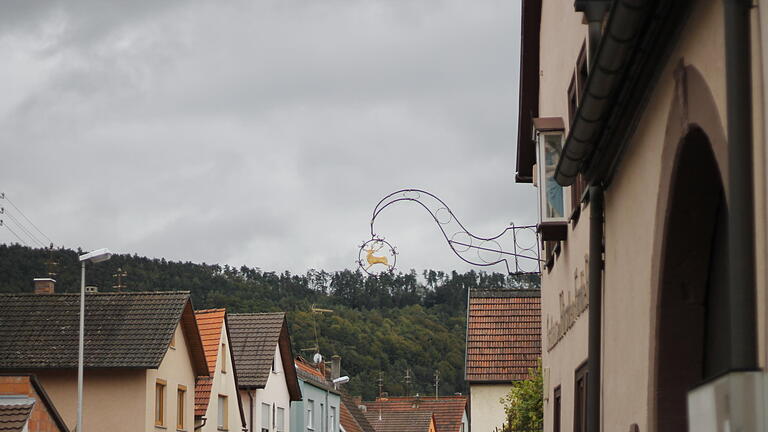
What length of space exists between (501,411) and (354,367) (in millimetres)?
52763

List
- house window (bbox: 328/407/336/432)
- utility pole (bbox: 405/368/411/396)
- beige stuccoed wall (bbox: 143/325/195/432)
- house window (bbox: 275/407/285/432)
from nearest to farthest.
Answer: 1. beige stuccoed wall (bbox: 143/325/195/432)
2. house window (bbox: 275/407/285/432)
3. house window (bbox: 328/407/336/432)
4. utility pole (bbox: 405/368/411/396)

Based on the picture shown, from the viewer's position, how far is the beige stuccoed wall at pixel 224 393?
41.3m

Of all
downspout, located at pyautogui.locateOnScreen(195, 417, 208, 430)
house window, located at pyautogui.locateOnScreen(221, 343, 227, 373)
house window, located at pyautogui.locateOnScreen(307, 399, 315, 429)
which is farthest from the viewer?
house window, located at pyautogui.locateOnScreen(307, 399, 315, 429)

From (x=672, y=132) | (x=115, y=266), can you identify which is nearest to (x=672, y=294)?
(x=672, y=132)

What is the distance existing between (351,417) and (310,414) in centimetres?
940

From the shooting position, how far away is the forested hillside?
74250mm

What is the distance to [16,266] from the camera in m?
62.3

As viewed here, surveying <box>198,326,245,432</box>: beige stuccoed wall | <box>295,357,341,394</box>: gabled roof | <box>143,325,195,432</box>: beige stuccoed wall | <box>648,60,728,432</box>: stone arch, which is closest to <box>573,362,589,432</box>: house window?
<box>648,60,728,432</box>: stone arch

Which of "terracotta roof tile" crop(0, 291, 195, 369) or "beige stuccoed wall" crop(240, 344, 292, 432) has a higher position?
"terracotta roof tile" crop(0, 291, 195, 369)

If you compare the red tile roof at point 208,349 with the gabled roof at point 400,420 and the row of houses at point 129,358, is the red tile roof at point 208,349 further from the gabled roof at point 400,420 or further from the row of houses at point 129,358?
the gabled roof at point 400,420

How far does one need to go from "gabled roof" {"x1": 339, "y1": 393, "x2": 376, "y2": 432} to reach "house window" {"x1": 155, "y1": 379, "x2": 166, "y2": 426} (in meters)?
25.9

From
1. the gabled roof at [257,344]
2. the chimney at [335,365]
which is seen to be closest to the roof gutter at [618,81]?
the gabled roof at [257,344]

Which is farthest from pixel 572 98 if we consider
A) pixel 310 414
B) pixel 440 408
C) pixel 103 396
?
pixel 440 408

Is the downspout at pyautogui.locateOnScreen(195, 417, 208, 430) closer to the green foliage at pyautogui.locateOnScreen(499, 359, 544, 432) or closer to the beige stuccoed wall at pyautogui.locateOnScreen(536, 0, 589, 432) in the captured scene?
the green foliage at pyautogui.locateOnScreen(499, 359, 544, 432)
